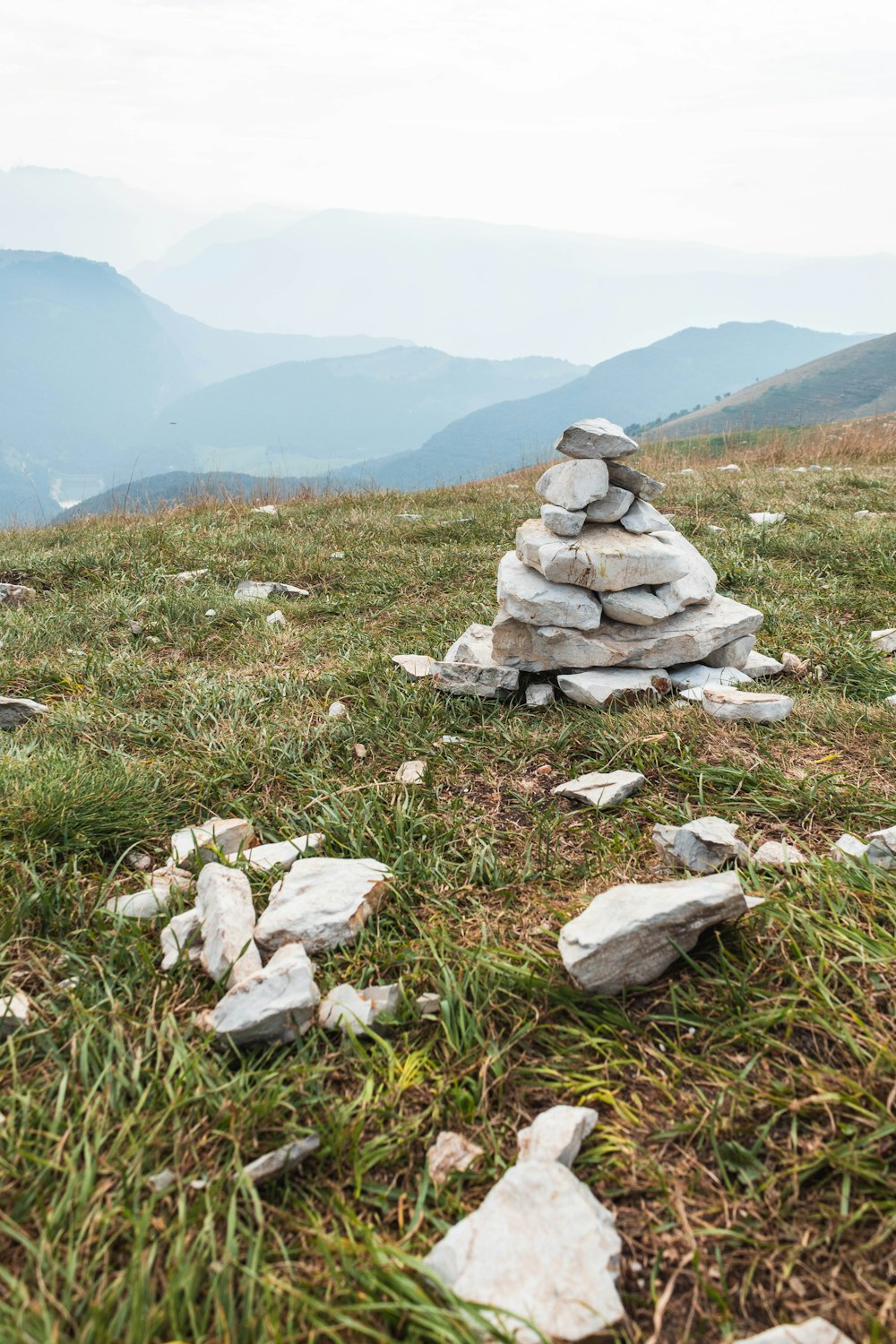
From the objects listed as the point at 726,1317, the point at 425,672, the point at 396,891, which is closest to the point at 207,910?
the point at 396,891

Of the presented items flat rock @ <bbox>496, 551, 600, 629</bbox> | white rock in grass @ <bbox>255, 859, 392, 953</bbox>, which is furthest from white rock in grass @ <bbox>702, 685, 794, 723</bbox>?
white rock in grass @ <bbox>255, 859, 392, 953</bbox>

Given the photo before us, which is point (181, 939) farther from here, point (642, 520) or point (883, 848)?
point (642, 520)

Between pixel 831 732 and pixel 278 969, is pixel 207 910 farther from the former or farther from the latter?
pixel 831 732

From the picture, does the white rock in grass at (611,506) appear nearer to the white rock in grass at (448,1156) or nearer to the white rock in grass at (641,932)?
the white rock in grass at (641,932)

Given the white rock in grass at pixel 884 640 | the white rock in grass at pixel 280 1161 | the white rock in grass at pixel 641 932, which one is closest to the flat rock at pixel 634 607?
the white rock in grass at pixel 884 640

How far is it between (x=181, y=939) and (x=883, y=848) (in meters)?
2.42

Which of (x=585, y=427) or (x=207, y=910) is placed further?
(x=585, y=427)

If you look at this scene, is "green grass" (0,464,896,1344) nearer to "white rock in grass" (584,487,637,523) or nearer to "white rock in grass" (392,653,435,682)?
"white rock in grass" (392,653,435,682)

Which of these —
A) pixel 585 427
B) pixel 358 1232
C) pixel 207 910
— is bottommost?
pixel 358 1232

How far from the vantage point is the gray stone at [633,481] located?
448cm

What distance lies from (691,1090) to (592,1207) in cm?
43

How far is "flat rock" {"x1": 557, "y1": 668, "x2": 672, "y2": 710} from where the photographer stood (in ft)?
13.3

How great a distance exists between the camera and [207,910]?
2.40 m

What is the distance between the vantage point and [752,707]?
3.73 metres
